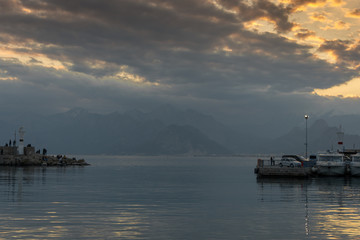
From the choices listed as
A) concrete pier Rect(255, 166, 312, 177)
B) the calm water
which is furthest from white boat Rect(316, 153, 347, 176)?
the calm water

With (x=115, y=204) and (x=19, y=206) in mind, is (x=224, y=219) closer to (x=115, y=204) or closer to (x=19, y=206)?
(x=115, y=204)

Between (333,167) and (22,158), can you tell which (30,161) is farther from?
(333,167)

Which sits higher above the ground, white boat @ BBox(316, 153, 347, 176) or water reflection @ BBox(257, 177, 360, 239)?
white boat @ BBox(316, 153, 347, 176)

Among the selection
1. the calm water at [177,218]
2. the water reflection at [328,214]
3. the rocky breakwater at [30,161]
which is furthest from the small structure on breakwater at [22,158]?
the water reflection at [328,214]

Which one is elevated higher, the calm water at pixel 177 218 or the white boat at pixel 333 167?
the white boat at pixel 333 167

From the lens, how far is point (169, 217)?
31.9 metres

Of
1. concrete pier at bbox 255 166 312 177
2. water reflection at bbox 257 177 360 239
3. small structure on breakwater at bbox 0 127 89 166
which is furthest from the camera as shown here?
small structure on breakwater at bbox 0 127 89 166

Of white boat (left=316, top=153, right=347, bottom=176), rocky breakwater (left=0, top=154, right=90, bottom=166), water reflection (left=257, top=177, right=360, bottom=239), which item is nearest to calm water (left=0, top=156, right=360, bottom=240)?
water reflection (left=257, top=177, right=360, bottom=239)

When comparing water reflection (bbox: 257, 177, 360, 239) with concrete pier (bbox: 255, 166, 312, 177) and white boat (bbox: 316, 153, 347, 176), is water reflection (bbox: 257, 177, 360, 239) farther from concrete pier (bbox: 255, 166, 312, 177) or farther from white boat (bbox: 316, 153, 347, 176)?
white boat (bbox: 316, 153, 347, 176)

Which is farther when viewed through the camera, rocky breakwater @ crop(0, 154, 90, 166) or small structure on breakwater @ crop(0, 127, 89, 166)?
small structure on breakwater @ crop(0, 127, 89, 166)

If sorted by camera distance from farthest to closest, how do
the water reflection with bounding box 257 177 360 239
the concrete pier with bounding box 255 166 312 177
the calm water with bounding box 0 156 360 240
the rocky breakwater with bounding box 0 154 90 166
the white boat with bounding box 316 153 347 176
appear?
the rocky breakwater with bounding box 0 154 90 166 → the white boat with bounding box 316 153 347 176 → the concrete pier with bounding box 255 166 312 177 → the water reflection with bounding box 257 177 360 239 → the calm water with bounding box 0 156 360 240

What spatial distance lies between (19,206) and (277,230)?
21924mm

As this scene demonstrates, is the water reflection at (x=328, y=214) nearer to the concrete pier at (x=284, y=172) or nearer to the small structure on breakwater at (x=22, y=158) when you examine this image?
the concrete pier at (x=284, y=172)

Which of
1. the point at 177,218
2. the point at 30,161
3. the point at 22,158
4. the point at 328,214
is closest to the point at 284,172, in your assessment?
the point at 328,214
